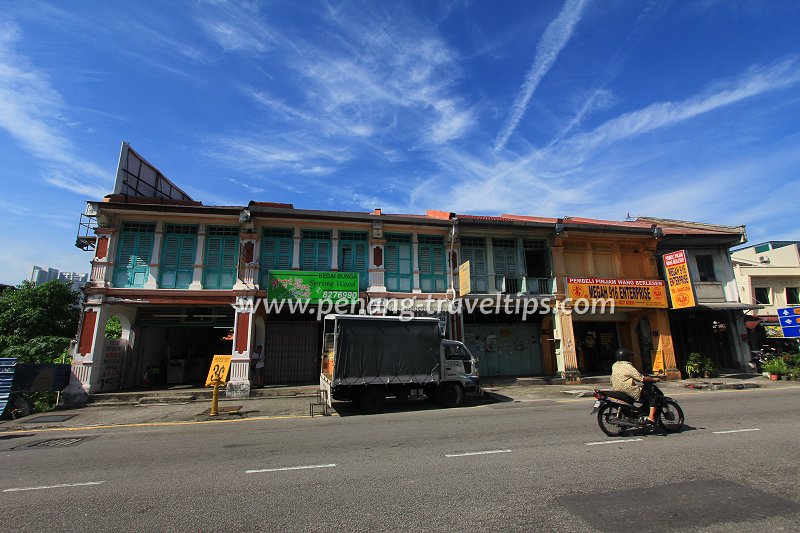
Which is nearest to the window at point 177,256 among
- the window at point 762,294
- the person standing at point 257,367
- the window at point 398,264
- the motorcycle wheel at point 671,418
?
the person standing at point 257,367

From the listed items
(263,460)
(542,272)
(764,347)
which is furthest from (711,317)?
(263,460)

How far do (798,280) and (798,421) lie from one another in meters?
27.9

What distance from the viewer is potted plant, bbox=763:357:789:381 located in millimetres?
18609

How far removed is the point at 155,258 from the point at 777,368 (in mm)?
28496

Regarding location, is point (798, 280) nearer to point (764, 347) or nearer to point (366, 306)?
point (764, 347)

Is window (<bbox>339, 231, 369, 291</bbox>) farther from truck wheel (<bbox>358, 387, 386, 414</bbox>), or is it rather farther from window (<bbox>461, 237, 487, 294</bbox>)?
truck wheel (<bbox>358, 387, 386, 414</bbox>)

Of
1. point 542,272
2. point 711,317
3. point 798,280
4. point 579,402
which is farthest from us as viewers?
point 798,280

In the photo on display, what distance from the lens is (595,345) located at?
69.5 feet

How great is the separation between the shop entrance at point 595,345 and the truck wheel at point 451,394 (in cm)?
1121

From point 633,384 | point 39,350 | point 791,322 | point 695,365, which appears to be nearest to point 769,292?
point 791,322

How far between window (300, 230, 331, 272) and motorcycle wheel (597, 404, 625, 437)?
1225cm

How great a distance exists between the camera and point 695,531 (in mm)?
3740

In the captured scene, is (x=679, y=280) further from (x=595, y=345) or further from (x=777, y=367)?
(x=777, y=367)

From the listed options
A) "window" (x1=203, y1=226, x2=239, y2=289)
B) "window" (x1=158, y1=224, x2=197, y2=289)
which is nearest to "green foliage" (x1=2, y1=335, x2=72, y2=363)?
"window" (x1=158, y1=224, x2=197, y2=289)
